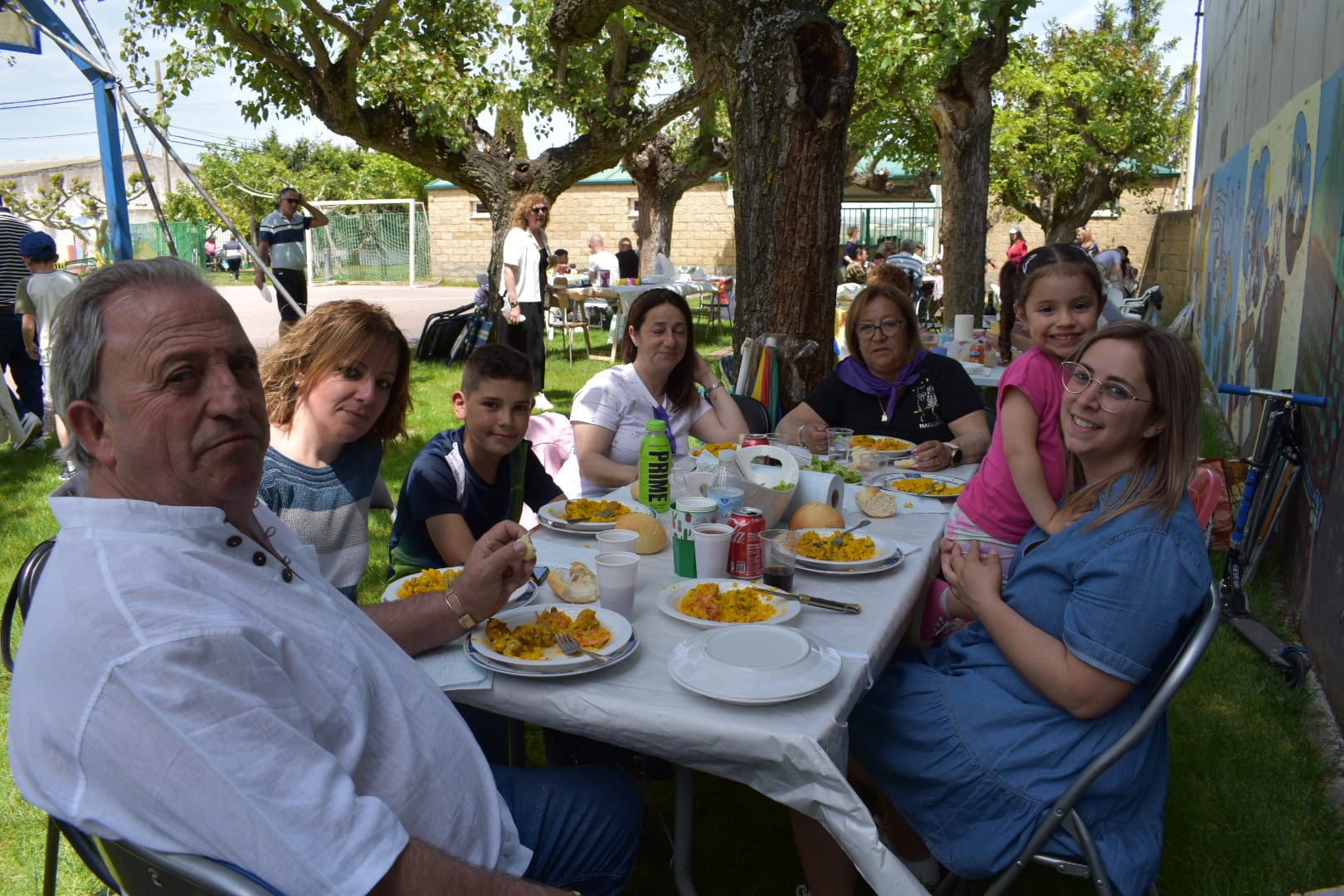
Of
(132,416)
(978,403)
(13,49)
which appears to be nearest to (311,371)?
(132,416)

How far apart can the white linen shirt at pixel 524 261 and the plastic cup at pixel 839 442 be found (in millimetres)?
6197

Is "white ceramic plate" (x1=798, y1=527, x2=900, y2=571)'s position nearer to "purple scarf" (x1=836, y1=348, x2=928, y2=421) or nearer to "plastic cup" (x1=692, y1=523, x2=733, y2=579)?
"plastic cup" (x1=692, y1=523, x2=733, y2=579)

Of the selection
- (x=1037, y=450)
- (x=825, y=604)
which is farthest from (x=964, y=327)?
(x=825, y=604)

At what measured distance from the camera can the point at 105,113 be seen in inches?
259

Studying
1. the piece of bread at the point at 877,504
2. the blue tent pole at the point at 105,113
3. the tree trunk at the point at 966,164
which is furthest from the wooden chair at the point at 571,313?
the piece of bread at the point at 877,504

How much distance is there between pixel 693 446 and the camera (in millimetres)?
3914

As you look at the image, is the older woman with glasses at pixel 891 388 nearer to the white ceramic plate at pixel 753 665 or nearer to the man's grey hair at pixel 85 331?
the white ceramic plate at pixel 753 665

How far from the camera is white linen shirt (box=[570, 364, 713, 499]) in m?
3.72

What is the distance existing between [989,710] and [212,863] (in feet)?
4.88

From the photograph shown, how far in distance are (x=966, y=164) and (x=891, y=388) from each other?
247 inches

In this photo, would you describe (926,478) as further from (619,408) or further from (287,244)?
(287,244)

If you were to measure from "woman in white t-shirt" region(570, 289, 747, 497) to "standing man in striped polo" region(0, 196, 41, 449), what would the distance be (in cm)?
580

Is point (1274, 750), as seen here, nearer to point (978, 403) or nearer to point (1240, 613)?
point (1240, 613)

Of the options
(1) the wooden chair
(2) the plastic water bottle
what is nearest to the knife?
(2) the plastic water bottle
